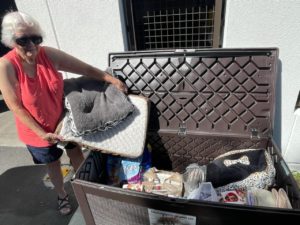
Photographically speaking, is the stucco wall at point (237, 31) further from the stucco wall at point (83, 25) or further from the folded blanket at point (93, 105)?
the folded blanket at point (93, 105)

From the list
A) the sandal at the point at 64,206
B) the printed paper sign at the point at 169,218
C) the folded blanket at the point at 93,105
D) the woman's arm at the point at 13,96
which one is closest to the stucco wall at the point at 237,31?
the folded blanket at the point at 93,105

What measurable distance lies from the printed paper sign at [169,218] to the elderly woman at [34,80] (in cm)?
89

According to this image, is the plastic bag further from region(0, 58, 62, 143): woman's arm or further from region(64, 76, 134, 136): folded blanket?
region(0, 58, 62, 143): woman's arm

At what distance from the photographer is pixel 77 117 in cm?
143

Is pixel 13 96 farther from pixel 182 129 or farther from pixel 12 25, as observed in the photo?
pixel 182 129

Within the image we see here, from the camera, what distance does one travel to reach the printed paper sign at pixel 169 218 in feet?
2.98

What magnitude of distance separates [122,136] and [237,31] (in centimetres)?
141

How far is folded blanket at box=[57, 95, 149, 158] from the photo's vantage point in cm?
147

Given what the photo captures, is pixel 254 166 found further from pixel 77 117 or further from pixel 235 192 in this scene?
pixel 77 117

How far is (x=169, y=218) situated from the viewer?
3.06ft

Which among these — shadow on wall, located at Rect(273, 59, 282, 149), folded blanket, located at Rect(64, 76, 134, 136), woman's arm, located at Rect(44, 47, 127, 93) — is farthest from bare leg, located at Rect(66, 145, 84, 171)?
shadow on wall, located at Rect(273, 59, 282, 149)

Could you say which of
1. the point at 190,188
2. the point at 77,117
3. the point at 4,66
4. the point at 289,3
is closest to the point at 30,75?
the point at 4,66

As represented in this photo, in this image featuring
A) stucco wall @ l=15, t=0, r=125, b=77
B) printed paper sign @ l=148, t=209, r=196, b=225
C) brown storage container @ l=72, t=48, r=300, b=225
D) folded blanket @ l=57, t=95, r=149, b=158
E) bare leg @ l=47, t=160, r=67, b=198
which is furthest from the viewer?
stucco wall @ l=15, t=0, r=125, b=77

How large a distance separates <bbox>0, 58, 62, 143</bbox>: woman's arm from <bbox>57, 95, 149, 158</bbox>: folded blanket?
131 mm
